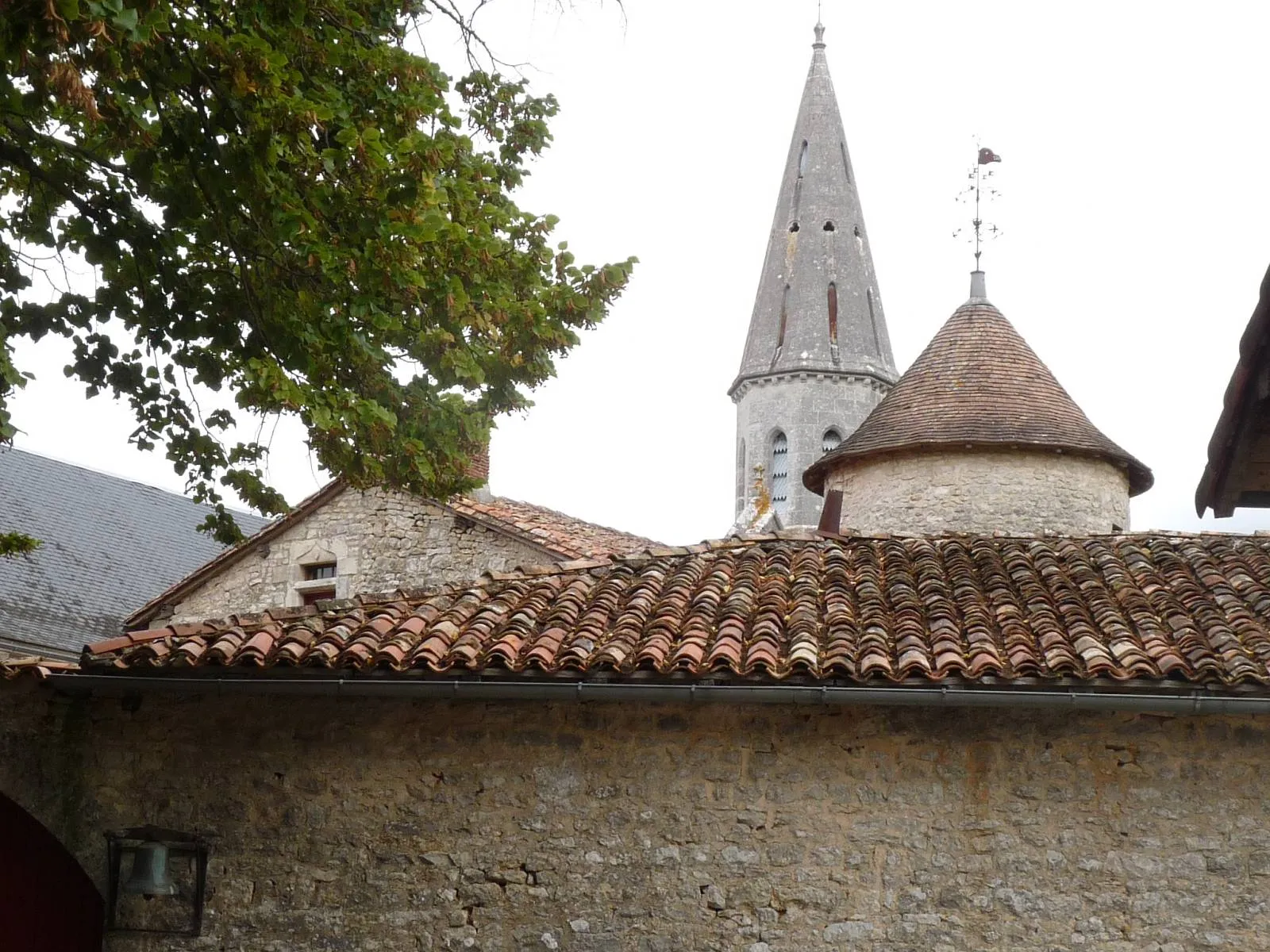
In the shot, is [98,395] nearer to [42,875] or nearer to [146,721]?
[146,721]

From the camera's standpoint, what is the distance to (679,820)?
24.4 feet

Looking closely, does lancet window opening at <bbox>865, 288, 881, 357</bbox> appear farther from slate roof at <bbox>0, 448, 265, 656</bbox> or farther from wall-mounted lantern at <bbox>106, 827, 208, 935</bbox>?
wall-mounted lantern at <bbox>106, 827, 208, 935</bbox>

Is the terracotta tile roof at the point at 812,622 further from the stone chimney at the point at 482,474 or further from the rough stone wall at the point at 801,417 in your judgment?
the rough stone wall at the point at 801,417

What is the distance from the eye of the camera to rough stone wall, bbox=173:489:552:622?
615 inches

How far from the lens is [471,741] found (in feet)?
25.1

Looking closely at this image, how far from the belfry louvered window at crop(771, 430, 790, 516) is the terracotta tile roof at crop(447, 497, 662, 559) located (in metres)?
18.2

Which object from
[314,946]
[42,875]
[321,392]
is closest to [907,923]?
[314,946]

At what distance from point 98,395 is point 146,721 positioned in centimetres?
229

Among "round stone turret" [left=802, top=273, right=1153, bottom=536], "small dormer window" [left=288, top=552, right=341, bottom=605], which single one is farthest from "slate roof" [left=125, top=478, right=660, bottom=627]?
"round stone turret" [left=802, top=273, right=1153, bottom=536]

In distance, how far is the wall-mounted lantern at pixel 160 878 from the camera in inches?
302

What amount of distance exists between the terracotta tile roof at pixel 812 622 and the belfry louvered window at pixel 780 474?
26.3 metres

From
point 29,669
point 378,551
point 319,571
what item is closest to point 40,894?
point 29,669

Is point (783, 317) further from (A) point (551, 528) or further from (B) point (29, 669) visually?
(B) point (29, 669)

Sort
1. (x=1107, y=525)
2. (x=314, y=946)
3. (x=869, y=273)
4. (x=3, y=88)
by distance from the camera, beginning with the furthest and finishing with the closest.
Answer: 1. (x=869, y=273)
2. (x=1107, y=525)
3. (x=314, y=946)
4. (x=3, y=88)
